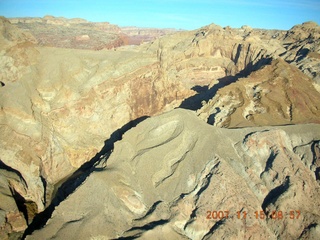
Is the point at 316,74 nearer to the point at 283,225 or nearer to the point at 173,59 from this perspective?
the point at 173,59

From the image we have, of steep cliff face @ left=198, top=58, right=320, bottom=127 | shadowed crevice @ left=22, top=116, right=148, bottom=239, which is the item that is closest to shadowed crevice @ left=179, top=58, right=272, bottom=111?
steep cliff face @ left=198, top=58, right=320, bottom=127

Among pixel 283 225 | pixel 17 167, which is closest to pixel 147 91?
pixel 17 167

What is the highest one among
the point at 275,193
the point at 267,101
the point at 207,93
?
the point at 267,101

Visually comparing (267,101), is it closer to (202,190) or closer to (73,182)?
(202,190)
